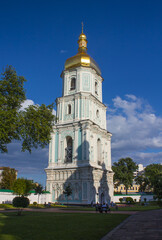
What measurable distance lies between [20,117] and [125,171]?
47113 millimetres

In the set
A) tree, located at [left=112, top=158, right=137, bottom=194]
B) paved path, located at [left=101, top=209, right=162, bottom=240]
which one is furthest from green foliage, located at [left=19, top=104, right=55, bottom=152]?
tree, located at [left=112, top=158, right=137, bottom=194]

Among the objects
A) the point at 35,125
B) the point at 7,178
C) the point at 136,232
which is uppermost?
the point at 35,125

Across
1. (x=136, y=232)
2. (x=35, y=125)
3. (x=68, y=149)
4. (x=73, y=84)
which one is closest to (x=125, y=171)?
(x=68, y=149)

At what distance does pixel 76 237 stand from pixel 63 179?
97.3ft

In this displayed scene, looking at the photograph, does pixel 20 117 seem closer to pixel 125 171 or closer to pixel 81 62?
pixel 81 62

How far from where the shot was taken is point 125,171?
59062 mm

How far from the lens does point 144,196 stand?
174 ft

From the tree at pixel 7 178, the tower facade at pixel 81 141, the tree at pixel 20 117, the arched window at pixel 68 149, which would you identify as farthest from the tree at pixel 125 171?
the tree at pixel 20 117

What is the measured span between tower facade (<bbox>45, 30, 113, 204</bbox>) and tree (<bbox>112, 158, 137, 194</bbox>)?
1542 centimetres

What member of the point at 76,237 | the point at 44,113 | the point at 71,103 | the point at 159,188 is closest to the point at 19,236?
the point at 76,237

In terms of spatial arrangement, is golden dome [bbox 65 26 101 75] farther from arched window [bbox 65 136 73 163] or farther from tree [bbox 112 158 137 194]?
tree [bbox 112 158 137 194]

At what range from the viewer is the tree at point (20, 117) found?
640 inches

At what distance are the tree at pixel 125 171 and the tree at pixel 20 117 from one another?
42.3m

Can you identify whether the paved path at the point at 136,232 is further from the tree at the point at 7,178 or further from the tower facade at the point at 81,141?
the tree at the point at 7,178
